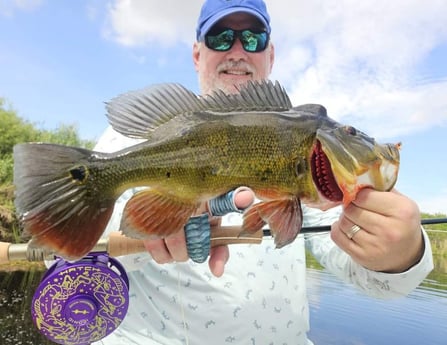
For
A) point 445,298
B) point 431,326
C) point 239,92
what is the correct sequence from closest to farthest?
point 239,92 → point 431,326 → point 445,298

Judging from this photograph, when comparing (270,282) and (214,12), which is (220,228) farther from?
(214,12)

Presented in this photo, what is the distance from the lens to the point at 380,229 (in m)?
1.42

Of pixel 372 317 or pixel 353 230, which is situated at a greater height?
pixel 353 230

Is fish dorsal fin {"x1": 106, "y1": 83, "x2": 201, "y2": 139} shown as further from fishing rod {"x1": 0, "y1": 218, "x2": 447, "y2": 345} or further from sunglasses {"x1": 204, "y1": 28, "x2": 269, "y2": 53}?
sunglasses {"x1": 204, "y1": 28, "x2": 269, "y2": 53}

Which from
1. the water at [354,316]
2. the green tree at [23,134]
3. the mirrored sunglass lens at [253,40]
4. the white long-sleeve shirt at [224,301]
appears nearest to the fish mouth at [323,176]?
the white long-sleeve shirt at [224,301]

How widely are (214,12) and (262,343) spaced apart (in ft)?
7.13

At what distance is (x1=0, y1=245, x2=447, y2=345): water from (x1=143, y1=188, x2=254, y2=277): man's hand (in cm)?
838

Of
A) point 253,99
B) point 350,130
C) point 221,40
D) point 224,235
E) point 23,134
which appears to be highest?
point 23,134

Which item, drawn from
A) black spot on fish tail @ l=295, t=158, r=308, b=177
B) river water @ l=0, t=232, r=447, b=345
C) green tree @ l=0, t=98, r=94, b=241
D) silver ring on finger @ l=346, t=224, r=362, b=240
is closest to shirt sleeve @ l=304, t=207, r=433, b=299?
silver ring on finger @ l=346, t=224, r=362, b=240

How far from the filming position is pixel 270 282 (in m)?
2.40

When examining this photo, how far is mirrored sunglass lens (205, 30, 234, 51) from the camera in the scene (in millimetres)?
3015

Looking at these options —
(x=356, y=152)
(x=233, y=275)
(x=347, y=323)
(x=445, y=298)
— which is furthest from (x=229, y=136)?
(x=445, y=298)

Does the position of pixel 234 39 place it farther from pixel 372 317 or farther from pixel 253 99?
pixel 372 317

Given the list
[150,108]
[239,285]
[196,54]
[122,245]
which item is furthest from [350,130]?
[196,54]
